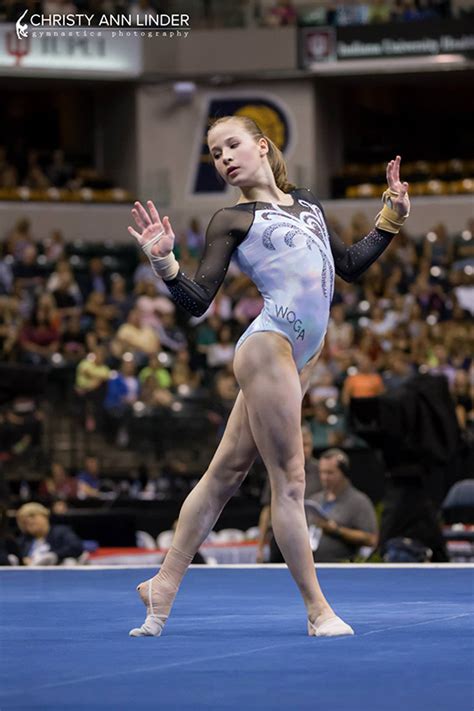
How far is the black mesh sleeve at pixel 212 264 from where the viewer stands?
4.88 metres

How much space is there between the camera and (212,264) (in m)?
4.99

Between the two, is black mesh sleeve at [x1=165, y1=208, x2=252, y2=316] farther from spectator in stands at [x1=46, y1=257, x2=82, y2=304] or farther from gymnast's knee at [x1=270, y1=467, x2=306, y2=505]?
spectator in stands at [x1=46, y1=257, x2=82, y2=304]

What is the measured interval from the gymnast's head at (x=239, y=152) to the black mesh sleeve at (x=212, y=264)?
0.16 meters

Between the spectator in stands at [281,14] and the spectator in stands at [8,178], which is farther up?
the spectator in stands at [281,14]

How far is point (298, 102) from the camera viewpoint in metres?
26.0

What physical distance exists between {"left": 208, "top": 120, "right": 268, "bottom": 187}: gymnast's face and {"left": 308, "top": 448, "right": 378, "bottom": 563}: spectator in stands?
442 centimetres

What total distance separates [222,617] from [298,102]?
2114 cm

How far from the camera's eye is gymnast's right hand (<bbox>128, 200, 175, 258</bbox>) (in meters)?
4.82

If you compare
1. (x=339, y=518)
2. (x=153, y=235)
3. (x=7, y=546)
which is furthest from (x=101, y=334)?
(x=153, y=235)

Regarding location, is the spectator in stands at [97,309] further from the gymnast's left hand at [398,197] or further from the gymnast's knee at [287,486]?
the gymnast's knee at [287,486]

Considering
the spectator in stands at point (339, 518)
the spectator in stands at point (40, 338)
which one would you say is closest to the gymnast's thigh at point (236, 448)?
the spectator in stands at point (339, 518)

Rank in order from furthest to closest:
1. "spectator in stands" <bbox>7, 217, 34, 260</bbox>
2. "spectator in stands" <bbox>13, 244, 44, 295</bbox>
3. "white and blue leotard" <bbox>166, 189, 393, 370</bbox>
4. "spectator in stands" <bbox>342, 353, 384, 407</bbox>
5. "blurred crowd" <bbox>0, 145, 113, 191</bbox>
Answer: "blurred crowd" <bbox>0, 145, 113, 191</bbox>, "spectator in stands" <bbox>7, 217, 34, 260</bbox>, "spectator in stands" <bbox>13, 244, 44, 295</bbox>, "spectator in stands" <bbox>342, 353, 384, 407</bbox>, "white and blue leotard" <bbox>166, 189, 393, 370</bbox>

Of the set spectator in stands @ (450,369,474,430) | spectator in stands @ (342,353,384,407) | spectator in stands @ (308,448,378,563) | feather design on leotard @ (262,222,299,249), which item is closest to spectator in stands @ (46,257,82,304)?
spectator in stands @ (342,353,384,407)

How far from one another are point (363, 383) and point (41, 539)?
6.09m
